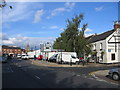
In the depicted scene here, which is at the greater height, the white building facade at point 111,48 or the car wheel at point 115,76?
the white building facade at point 111,48

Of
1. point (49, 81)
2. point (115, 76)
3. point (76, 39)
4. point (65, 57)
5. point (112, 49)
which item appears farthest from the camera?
point (76, 39)

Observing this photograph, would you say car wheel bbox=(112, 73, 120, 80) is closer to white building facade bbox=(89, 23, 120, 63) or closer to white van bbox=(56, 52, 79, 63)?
white van bbox=(56, 52, 79, 63)

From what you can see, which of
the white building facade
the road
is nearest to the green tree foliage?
the white building facade

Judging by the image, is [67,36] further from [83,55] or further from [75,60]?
[75,60]

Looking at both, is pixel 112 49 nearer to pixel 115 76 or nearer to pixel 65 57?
pixel 65 57

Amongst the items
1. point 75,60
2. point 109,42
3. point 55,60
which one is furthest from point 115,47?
point 55,60

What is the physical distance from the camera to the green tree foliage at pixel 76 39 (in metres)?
42.0

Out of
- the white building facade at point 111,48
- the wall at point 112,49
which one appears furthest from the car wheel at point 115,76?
the wall at point 112,49

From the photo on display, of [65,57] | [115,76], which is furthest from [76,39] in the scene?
[115,76]

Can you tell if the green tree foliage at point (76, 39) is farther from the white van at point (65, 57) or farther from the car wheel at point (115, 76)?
the car wheel at point (115, 76)

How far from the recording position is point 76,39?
1724 inches

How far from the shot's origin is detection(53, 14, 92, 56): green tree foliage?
42031mm

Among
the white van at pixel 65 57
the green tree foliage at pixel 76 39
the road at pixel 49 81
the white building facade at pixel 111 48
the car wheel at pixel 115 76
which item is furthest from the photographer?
the green tree foliage at pixel 76 39

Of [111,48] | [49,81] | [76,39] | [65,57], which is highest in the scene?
[76,39]
